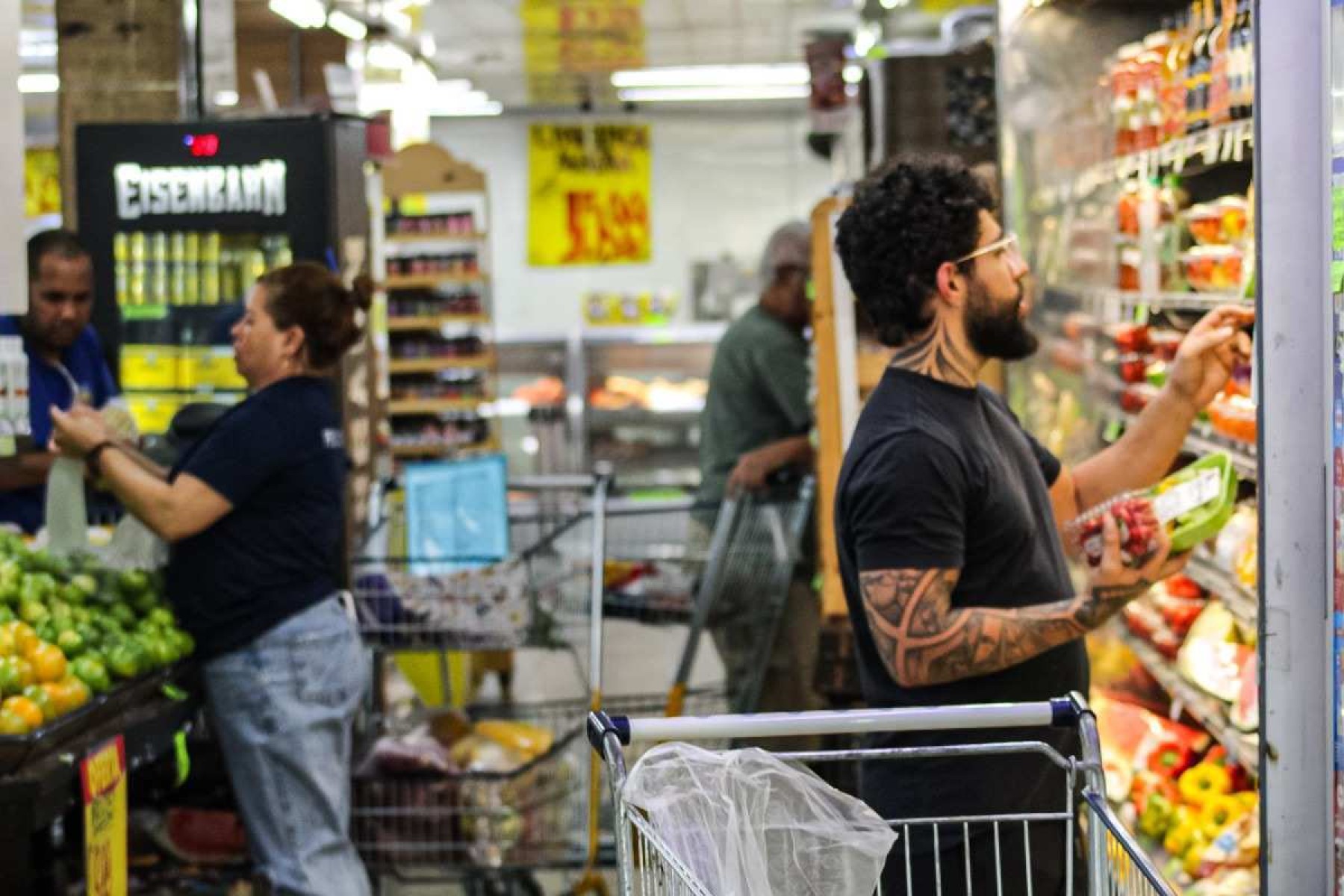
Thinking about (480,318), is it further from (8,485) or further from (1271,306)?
(1271,306)

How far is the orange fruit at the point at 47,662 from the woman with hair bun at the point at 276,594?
564 mm

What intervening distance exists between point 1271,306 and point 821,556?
8.55ft

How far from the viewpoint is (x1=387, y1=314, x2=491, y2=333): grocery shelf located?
428 inches

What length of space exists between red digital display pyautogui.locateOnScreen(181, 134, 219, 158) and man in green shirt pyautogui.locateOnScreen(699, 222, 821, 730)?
73.0 inches

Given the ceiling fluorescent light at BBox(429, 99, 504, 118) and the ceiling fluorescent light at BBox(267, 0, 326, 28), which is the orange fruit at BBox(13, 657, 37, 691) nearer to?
the ceiling fluorescent light at BBox(267, 0, 326, 28)

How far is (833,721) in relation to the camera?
7.33 ft

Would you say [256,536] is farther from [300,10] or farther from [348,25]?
[348,25]

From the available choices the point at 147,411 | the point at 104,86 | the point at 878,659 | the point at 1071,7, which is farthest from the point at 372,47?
the point at 878,659

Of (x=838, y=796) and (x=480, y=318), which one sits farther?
(x=480, y=318)

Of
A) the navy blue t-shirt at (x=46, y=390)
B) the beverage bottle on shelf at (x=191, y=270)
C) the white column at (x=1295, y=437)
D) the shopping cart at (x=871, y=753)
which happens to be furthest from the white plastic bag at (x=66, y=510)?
the white column at (x=1295, y=437)

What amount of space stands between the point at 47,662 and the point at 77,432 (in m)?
0.66

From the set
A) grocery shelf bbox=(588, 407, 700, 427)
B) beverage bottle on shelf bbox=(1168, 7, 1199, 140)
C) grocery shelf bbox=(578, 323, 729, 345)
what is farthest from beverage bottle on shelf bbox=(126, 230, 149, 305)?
grocery shelf bbox=(578, 323, 729, 345)

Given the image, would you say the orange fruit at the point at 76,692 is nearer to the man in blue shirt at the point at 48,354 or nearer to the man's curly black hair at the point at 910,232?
the man in blue shirt at the point at 48,354

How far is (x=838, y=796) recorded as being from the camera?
223cm
